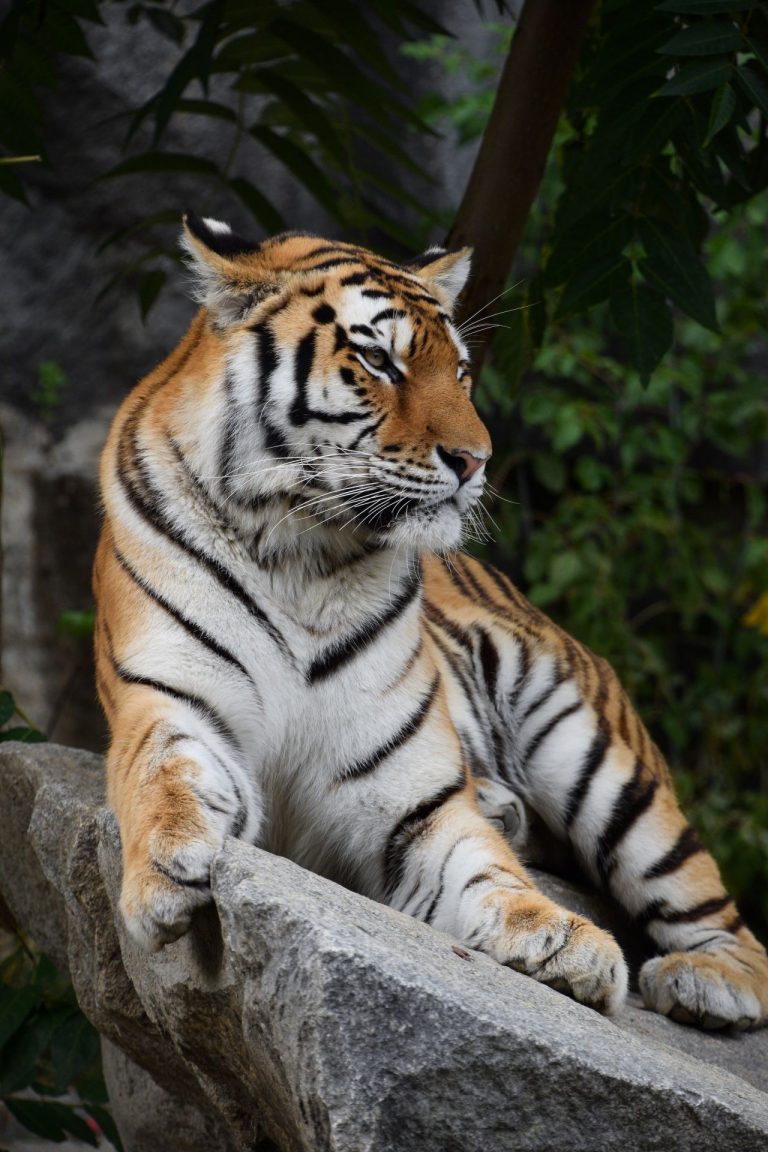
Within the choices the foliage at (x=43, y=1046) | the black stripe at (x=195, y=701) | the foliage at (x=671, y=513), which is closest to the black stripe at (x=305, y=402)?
the black stripe at (x=195, y=701)

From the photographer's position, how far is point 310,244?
9.36 feet

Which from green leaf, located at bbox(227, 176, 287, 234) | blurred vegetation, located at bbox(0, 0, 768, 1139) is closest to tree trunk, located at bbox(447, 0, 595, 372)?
blurred vegetation, located at bbox(0, 0, 768, 1139)

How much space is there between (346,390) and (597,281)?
0.74 meters

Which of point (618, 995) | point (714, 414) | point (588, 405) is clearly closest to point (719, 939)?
point (618, 995)

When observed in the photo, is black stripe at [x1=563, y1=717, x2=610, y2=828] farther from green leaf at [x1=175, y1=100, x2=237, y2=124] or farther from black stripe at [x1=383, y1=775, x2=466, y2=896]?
green leaf at [x1=175, y1=100, x2=237, y2=124]

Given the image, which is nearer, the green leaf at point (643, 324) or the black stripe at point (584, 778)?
the green leaf at point (643, 324)

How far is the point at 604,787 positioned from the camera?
133 inches

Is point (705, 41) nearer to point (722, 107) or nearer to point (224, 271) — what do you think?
point (722, 107)

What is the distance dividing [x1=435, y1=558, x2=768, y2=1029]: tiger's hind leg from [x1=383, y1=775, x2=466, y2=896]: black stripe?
749mm

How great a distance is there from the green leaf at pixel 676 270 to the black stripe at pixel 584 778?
3.73 ft

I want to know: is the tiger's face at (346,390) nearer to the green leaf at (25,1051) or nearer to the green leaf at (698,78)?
the green leaf at (698,78)

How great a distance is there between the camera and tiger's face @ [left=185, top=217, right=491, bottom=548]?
251 centimetres

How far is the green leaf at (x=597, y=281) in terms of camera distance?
294 centimetres

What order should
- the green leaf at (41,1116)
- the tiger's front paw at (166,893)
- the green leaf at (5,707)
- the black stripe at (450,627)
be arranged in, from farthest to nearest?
the black stripe at (450,627), the green leaf at (5,707), the green leaf at (41,1116), the tiger's front paw at (166,893)
